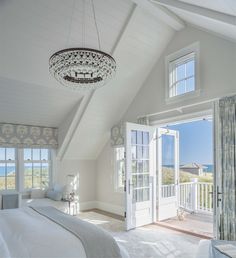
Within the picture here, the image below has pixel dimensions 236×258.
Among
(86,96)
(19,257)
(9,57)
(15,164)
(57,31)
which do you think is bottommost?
(19,257)

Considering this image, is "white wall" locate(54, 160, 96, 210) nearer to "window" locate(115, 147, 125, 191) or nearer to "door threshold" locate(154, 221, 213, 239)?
"window" locate(115, 147, 125, 191)

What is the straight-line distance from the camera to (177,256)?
3574 mm

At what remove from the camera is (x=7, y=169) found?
5898mm

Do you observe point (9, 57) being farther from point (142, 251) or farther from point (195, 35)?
point (142, 251)

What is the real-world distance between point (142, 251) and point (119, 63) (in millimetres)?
3560

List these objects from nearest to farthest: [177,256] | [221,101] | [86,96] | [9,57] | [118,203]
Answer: [177,256]
[221,101]
[9,57]
[86,96]
[118,203]

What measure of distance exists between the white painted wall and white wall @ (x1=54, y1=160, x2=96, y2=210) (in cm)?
23

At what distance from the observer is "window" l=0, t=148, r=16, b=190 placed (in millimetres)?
5835

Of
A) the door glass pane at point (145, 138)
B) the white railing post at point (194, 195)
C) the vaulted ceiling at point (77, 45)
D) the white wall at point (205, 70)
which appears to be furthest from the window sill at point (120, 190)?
the white wall at point (205, 70)

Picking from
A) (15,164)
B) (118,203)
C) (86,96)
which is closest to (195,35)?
(86,96)

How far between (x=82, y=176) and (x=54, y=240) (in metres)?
4.69

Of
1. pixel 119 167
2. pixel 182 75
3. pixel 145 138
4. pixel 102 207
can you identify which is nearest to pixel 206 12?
pixel 182 75

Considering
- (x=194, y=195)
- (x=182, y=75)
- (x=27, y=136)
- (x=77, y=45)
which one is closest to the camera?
(x=77, y=45)

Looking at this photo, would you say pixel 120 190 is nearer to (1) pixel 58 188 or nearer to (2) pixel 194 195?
(1) pixel 58 188
